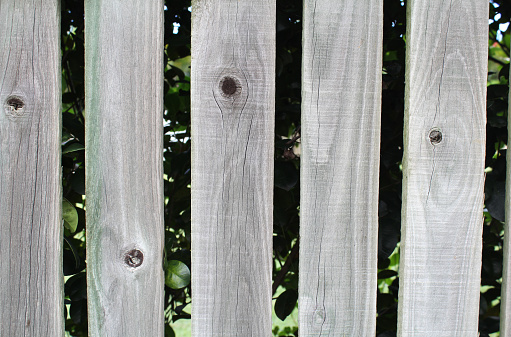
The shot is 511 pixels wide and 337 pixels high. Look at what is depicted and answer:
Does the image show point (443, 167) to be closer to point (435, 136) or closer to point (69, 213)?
point (435, 136)

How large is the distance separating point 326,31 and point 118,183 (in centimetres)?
57

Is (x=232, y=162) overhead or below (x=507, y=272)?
overhead

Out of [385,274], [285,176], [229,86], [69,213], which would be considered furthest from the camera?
[385,274]

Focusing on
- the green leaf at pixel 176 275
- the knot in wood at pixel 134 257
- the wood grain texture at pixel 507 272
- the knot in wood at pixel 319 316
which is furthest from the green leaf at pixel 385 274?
the knot in wood at pixel 134 257

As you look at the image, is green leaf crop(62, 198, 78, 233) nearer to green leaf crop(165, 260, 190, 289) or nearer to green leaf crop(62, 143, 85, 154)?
green leaf crop(62, 143, 85, 154)

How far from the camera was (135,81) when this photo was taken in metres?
1.02

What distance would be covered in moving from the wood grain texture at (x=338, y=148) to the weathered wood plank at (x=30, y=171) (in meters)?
0.55

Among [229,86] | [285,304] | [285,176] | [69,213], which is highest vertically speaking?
[229,86]

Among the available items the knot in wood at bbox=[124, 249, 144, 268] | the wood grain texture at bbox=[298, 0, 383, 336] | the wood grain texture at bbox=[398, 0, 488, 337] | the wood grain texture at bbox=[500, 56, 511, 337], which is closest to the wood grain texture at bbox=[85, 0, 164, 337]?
the knot in wood at bbox=[124, 249, 144, 268]

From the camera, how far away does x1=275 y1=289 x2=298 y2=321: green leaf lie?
1.54m

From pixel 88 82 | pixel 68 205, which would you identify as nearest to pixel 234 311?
pixel 68 205

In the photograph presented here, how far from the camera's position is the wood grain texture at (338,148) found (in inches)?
40.7

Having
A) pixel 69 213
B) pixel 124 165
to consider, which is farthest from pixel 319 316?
pixel 69 213

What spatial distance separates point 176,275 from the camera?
43.5 inches
